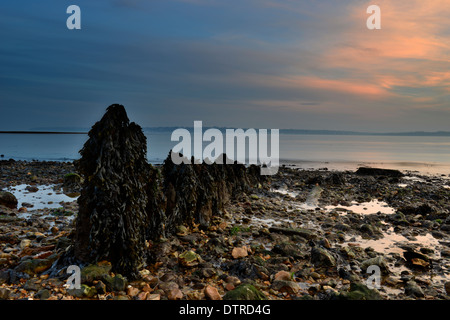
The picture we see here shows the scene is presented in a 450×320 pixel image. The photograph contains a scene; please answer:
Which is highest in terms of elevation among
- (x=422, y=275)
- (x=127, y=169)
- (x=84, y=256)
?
(x=127, y=169)

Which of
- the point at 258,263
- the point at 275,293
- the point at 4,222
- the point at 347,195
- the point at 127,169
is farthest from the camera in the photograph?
the point at 347,195

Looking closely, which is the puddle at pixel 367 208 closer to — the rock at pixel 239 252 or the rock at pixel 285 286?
the rock at pixel 239 252

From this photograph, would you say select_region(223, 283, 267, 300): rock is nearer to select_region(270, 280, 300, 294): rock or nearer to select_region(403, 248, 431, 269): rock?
select_region(270, 280, 300, 294): rock

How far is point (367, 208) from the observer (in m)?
15.3

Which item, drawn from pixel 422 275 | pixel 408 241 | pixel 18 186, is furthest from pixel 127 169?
pixel 18 186

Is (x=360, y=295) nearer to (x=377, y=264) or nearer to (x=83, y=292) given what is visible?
(x=377, y=264)

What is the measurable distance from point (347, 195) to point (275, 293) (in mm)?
14017

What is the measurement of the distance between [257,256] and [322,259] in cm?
161

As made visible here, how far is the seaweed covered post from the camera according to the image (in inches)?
245

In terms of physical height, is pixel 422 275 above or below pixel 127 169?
below

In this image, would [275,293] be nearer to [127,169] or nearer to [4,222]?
[127,169]
